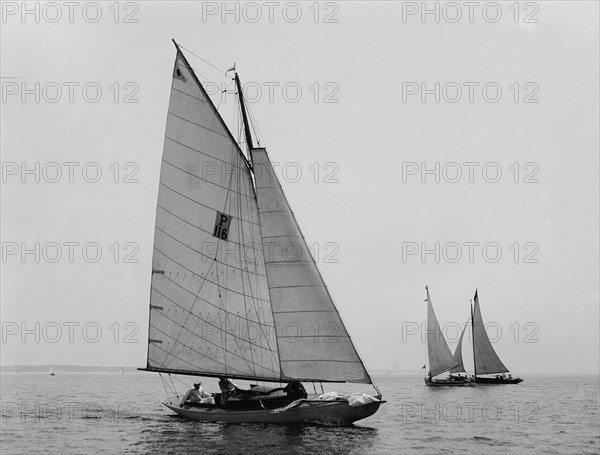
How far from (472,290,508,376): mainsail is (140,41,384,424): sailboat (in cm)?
7041

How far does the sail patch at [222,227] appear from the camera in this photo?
120 feet

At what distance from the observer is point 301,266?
113 feet

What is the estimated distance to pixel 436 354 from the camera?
93.3 meters

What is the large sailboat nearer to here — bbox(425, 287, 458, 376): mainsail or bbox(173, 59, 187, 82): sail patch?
bbox(425, 287, 458, 376): mainsail

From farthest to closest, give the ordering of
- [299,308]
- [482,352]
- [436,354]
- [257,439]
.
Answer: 1. [482,352]
2. [436,354]
3. [299,308]
4. [257,439]

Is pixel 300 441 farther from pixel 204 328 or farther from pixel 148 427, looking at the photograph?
pixel 148 427

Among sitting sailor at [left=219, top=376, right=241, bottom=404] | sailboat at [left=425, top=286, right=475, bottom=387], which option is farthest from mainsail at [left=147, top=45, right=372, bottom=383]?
sailboat at [left=425, top=286, right=475, bottom=387]

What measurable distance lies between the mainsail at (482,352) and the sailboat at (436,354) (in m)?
7.04

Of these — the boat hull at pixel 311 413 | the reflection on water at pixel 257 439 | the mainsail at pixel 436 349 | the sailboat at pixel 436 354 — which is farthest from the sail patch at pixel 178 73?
the mainsail at pixel 436 349

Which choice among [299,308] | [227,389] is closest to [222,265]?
[299,308]

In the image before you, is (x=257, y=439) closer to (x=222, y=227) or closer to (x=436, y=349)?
(x=222, y=227)

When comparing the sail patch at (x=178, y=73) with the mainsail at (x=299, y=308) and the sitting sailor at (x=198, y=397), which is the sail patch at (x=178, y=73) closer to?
the mainsail at (x=299, y=308)

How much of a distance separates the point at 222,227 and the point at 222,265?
78.3 inches

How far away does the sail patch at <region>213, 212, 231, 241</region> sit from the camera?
36.6 metres
